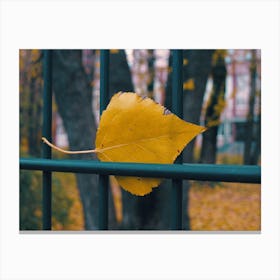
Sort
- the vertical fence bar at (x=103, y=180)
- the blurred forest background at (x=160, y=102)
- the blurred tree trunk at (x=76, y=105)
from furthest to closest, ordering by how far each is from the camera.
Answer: the blurred forest background at (x=160, y=102), the blurred tree trunk at (x=76, y=105), the vertical fence bar at (x=103, y=180)

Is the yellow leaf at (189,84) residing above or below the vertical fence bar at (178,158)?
above

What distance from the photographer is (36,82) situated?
6289 millimetres

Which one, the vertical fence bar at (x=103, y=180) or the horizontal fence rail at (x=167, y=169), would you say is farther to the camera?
the vertical fence bar at (x=103, y=180)

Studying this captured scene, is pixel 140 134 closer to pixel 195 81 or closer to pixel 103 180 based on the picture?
pixel 103 180

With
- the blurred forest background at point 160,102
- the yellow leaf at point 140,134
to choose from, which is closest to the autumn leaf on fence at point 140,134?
the yellow leaf at point 140,134

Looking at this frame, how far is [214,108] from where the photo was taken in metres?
5.45

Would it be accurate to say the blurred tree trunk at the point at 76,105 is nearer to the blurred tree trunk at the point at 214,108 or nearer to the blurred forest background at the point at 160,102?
the blurred forest background at the point at 160,102

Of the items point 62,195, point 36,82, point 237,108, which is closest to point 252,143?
point 237,108

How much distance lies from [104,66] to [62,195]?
4.76m

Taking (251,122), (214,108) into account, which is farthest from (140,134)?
(251,122)

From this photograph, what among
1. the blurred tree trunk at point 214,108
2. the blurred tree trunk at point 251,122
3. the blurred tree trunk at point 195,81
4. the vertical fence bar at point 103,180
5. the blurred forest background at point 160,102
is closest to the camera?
the vertical fence bar at point 103,180

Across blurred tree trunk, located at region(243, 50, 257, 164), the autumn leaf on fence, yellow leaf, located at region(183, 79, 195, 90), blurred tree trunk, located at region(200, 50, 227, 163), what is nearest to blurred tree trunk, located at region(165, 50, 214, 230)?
yellow leaf, located at region(183, 79, 195, 90)

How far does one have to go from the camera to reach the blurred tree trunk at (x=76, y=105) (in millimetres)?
3424

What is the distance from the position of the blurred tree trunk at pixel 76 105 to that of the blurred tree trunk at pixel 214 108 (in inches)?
83.3
